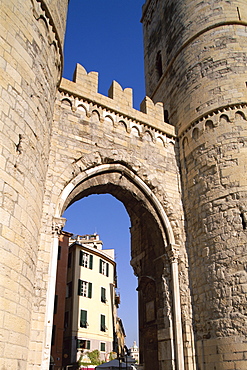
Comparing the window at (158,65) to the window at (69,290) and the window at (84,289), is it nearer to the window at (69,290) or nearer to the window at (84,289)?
the window at (84,289)

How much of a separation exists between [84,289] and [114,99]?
46.0 feet

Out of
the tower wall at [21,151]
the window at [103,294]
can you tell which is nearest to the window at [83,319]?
the window at [103,294]

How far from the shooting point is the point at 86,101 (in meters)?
8.27

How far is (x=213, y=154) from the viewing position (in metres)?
8.12

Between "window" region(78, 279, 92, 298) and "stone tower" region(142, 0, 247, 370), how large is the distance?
500 inches

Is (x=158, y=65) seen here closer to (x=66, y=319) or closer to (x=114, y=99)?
(x=114, y=99)

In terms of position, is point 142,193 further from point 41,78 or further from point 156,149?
point 41,78

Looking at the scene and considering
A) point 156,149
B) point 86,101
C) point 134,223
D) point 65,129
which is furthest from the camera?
point 134,223

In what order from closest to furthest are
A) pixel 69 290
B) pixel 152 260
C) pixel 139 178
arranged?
pixel 139 178 → pixel 152 260 → pixel 69 290

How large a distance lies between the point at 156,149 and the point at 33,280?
192 inches

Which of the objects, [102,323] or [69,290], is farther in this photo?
[102,323]

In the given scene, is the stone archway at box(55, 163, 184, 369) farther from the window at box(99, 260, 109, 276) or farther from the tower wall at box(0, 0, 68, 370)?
the window at box(99, 260, 109, 276)

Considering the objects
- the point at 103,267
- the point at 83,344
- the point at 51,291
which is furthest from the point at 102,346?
the point at 51,291

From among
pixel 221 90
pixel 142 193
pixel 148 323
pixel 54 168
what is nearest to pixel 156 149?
pixel 142 193
